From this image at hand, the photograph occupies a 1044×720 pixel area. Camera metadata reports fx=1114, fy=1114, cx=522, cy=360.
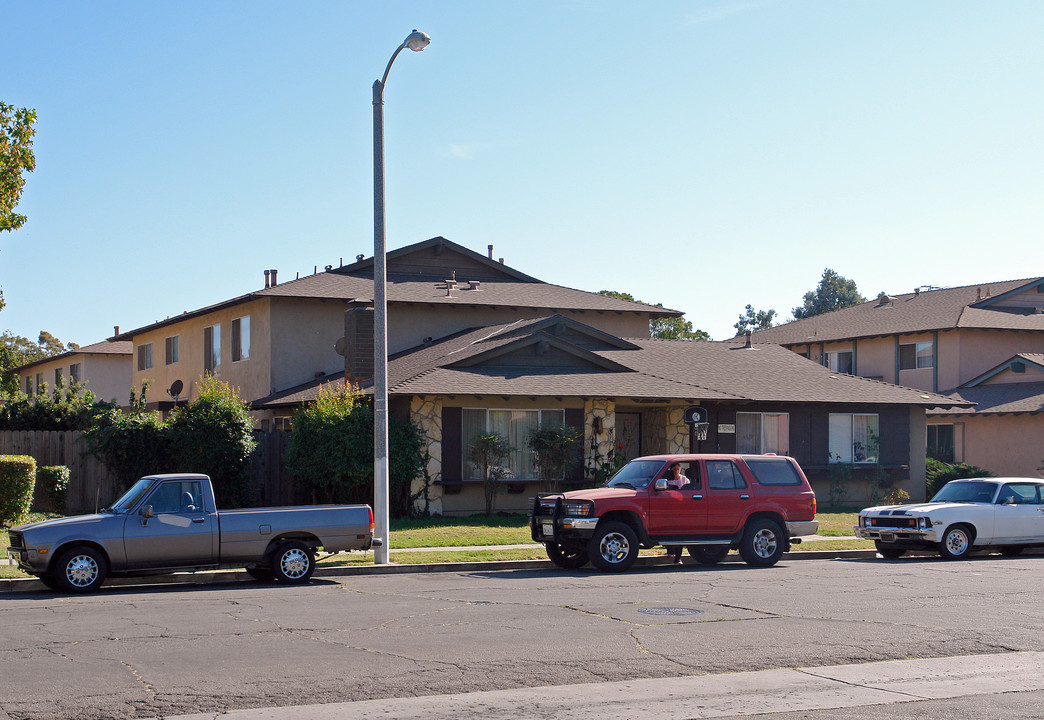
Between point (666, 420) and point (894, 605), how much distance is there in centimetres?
1588

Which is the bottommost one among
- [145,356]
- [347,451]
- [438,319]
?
[347,451]

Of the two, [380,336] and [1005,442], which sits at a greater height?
[380,336]

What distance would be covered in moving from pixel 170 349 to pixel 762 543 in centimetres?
2707

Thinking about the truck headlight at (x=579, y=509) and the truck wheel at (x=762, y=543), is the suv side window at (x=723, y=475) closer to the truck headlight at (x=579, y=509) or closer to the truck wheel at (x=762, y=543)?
the truck wheel at (x=762, y=543)

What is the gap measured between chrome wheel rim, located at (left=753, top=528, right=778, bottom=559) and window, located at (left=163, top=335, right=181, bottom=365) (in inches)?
1032

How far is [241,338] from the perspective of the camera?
112 ft

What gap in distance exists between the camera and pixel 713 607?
1314 centimetres

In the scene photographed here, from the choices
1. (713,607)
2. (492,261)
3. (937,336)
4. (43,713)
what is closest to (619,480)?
(713,607)

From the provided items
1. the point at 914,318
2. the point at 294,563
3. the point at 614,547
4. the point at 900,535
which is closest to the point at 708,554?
the point at 614,547

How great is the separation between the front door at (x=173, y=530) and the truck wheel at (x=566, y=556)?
18.1 feet

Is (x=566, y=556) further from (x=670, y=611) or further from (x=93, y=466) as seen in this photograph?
(x=93, y=466)

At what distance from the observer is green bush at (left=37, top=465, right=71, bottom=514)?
82.1ft

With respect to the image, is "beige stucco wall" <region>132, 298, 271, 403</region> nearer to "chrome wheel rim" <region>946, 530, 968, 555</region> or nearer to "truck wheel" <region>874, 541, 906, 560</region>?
"truck wheel" <region>874, 541, 906, 560</region>

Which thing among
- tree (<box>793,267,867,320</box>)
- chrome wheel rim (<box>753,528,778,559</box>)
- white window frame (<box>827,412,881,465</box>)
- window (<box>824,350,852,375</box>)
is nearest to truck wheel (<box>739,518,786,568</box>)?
chrome wheel rim (<box>753,528,778,559</box>)
